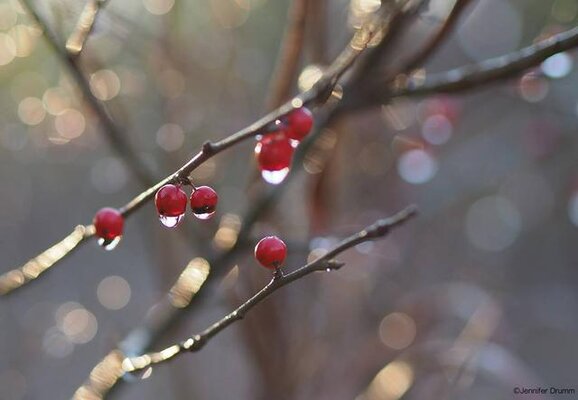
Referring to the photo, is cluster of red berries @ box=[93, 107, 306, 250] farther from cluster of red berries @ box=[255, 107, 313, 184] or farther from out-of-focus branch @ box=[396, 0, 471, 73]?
out-of-focus branch @ box=[396, 0, 471, 73]

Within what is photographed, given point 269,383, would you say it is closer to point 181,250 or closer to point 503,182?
point 181,250

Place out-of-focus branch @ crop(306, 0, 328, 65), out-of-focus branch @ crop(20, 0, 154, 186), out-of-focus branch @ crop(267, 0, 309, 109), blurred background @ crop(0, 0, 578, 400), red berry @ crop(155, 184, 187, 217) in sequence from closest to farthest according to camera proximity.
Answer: red berry @ crop(155, 184, 187, 217) < out-of-focus branch @ crop(20, 0, 154, 186) < out-of-focus branch @ crop(267, 0, 309, 109) < out-of-focus branch @ crop(306, 0, 328, 65) < blurred background @ crop(0, 0, 578, 400)

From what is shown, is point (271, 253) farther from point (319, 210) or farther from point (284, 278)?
point (319, 210)

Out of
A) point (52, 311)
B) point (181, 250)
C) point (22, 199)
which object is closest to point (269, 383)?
point (181, 250)

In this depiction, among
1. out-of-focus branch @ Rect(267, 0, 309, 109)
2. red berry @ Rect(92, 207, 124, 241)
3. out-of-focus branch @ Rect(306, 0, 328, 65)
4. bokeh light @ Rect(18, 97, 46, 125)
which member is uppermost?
bokeh light @ Rect(18, 97, 46, 125)

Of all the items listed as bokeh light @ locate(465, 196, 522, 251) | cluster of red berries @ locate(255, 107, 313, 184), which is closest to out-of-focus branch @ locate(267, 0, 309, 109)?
cluster of red berries @ locate(255, 107, 313, 184)

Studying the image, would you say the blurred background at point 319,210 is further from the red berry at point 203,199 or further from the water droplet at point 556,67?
the red berry at point 203,199
